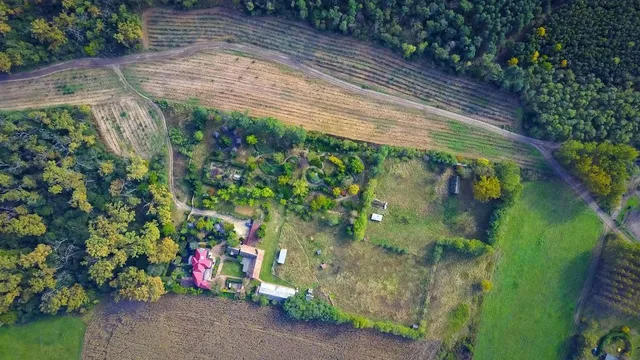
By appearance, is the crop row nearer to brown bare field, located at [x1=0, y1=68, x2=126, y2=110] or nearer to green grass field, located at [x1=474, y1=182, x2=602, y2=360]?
brown bare field, located at [x1=0, y1=68, x2=126, y2=110]

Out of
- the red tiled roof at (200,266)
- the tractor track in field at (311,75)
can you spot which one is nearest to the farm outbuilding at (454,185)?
the tractor track in field at (311,75)

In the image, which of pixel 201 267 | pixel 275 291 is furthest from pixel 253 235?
pixel 275 291

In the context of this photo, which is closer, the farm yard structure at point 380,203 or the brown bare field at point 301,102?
the farm yard structure at point 380,203

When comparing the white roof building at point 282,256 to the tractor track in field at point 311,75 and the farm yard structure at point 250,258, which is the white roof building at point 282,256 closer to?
the farm yard structure at point 250,258

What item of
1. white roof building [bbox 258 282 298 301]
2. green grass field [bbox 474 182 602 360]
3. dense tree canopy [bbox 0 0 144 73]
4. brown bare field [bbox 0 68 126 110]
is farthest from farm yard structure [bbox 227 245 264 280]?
dense tree canopy [bbox 0 0 144 73]

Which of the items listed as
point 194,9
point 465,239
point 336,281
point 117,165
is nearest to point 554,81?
point 465,239

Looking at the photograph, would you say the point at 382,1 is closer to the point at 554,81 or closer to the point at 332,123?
the point at 332,123

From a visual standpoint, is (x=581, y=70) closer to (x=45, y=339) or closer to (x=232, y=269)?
(x=232, y=269)
